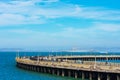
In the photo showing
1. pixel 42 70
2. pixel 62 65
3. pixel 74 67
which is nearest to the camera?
pixel 74 67

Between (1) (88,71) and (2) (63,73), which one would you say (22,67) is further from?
(1) (88,71)

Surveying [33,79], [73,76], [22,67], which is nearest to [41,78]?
[33,79]

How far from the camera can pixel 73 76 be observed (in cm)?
7619

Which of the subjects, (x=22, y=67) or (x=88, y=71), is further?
(x=22, y=67)

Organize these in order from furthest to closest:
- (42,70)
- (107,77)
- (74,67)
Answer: (42,70)
(74,67)
(107,77)

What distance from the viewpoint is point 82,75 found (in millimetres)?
72438

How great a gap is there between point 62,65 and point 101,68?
1382 cm

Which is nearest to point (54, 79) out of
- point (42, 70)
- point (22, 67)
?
point (42, 70)

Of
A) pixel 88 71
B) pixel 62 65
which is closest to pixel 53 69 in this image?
pixel 62 65

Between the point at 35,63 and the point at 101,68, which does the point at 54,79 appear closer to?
the point at 101,68

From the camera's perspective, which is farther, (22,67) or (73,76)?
(22,67)

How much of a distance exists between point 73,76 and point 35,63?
64.2ft

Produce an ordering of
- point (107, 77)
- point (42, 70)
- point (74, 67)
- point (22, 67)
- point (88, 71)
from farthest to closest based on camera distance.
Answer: point (22, 67), point (42, 70), point (74, 67), point (88, 71), point (107, 77)

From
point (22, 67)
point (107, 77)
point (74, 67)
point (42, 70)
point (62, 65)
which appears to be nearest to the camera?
point (107, 77)
